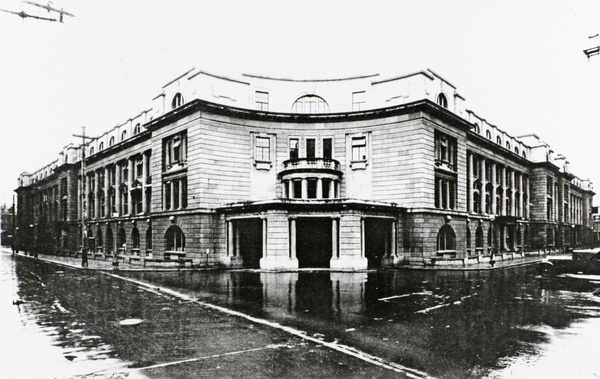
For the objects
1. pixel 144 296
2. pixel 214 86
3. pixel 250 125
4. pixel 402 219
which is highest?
pixel 214 86

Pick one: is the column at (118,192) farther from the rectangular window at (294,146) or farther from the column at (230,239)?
the rectangular window at (294,146)

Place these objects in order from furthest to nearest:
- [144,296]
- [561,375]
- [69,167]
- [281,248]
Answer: [69,167]
[281,248]
[144,296]
[561,375]

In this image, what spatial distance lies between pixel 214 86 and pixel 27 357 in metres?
28.2

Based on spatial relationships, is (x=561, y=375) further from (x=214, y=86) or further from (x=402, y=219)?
(x=214, y=86)

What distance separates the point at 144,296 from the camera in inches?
663

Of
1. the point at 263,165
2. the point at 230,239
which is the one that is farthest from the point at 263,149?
the point at 230,239

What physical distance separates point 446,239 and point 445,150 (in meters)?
7.68

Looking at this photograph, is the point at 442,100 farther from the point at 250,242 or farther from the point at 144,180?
the point at 144,180

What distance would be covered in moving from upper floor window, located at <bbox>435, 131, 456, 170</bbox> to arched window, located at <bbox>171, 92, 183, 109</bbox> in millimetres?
21744

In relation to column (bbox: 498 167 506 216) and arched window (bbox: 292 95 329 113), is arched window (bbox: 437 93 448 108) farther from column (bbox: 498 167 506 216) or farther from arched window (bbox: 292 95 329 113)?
column (bbox: 498 167 506 216)

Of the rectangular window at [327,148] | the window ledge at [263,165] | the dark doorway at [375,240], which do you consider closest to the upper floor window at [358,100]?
the rectangular window at [327,148]

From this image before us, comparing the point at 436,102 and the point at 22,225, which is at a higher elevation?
the point at 436,102

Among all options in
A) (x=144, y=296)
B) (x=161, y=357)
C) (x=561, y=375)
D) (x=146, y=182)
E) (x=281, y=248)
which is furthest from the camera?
(x=146, y=182)

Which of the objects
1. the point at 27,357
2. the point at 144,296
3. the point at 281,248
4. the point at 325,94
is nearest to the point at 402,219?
the point at 281,248
